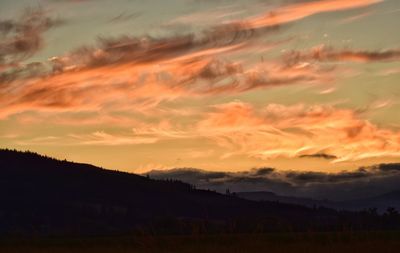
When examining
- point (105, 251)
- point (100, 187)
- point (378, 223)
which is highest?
point (100, 187)

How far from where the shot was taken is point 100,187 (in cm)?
19862

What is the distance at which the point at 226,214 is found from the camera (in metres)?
187

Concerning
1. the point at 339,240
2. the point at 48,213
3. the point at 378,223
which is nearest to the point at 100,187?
the point at 48,213

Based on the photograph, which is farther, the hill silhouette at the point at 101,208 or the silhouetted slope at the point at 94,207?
the silhouetted slope at the point at 94,207

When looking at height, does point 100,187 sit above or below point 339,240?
above

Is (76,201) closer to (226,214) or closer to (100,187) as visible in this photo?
(100,187)

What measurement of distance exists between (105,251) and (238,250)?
742 centimetres

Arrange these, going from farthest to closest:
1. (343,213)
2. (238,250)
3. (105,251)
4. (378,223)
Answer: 1. (343,213)
2. (378,223)
3. (105,251)
4. (238,250)

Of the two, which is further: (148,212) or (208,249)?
(148,212)

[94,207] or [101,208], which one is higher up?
[94,207]

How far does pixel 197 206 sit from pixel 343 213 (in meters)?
53.5

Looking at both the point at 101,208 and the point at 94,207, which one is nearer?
the point at 101,208

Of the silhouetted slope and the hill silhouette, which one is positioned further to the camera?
the silhouetted slope

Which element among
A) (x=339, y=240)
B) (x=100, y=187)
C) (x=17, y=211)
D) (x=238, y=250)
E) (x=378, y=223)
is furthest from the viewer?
(x=100, y=187)
